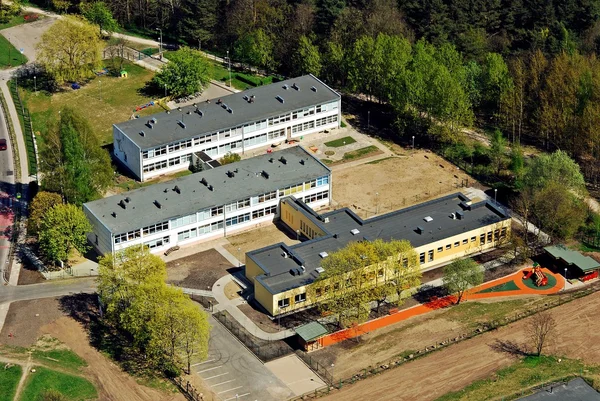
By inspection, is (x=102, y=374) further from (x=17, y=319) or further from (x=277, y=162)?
(x=277, y=162)

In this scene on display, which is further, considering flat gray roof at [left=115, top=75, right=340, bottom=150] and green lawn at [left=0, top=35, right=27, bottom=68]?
green lawn at [left=0, top=35, right=27, bottom=68]

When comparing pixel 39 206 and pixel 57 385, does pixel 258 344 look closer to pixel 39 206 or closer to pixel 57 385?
pixel 57 385

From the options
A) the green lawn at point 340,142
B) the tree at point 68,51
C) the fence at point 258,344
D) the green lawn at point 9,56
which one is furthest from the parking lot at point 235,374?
the green lawn at point 9,56

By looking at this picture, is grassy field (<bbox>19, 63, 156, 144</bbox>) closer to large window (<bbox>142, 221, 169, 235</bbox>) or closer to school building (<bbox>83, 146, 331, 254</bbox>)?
school building (<bbox>83, 146, 331, 254</bbox>)

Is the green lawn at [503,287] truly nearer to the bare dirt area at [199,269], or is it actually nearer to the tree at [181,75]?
the bare dirt area at [199,269]

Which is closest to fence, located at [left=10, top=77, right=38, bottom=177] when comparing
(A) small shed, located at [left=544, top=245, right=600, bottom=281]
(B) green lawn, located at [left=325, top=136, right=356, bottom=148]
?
(B) green lawn, located at [left=325, top=136, right=356, bottom=148]
